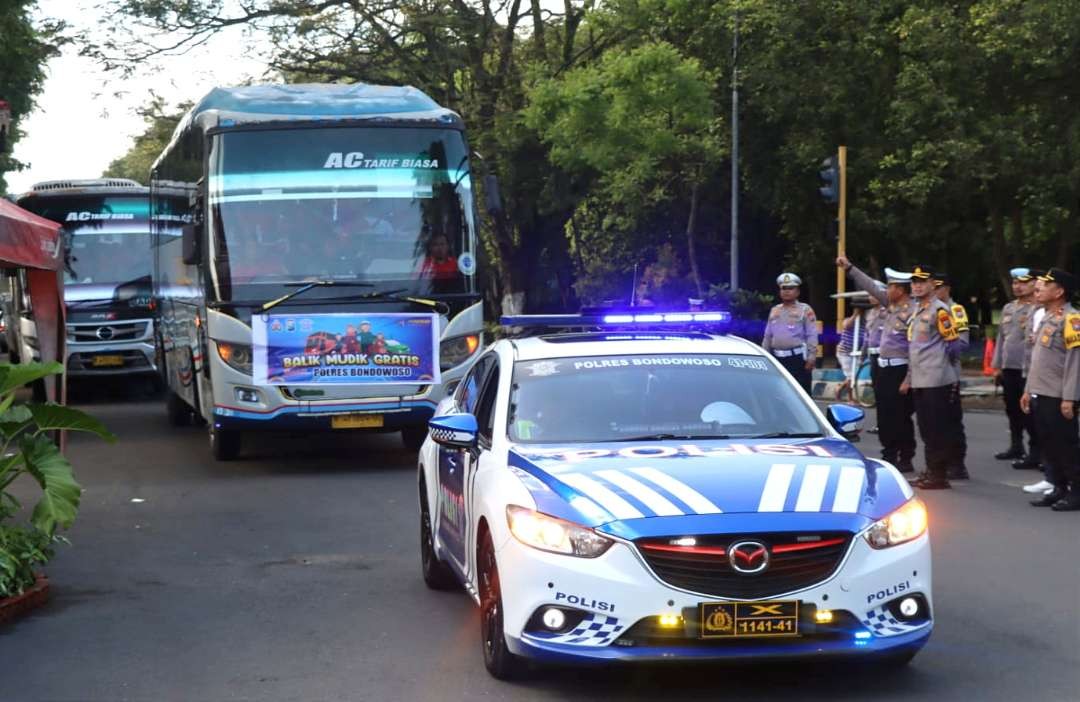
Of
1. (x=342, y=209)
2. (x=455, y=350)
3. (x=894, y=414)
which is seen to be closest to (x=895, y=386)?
(x=894, y=414)

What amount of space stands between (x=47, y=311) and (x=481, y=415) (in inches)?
285

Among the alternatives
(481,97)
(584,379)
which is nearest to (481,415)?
(584,379)

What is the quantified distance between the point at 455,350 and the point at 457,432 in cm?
827

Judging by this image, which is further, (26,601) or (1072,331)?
(1072,331)

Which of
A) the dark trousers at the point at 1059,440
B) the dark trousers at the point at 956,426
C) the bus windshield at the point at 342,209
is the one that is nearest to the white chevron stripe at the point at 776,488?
the dark trousers at the point at 1059,440

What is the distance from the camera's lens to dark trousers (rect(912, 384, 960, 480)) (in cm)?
1346

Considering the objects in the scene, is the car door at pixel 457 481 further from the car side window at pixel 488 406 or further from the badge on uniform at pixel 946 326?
the badge on uniform at pixel 946 326

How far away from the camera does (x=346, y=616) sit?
8.55m

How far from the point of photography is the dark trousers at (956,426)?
1359 cm

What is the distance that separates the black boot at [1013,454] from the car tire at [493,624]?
9.48 m

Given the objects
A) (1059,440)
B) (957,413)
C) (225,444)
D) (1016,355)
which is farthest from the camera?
(225,444)

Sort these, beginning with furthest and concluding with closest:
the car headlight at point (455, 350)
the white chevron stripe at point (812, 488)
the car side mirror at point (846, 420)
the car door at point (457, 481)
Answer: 1. the car headlight at point (455, 350)
2. the car door at point (457, 481)
3. the car side mirror at point (846, 420)
4. the white chevron stripe at point (812, 488)

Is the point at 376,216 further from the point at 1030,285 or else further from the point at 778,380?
the point at 778,380

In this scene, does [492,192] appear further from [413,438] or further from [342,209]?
[413,438]
